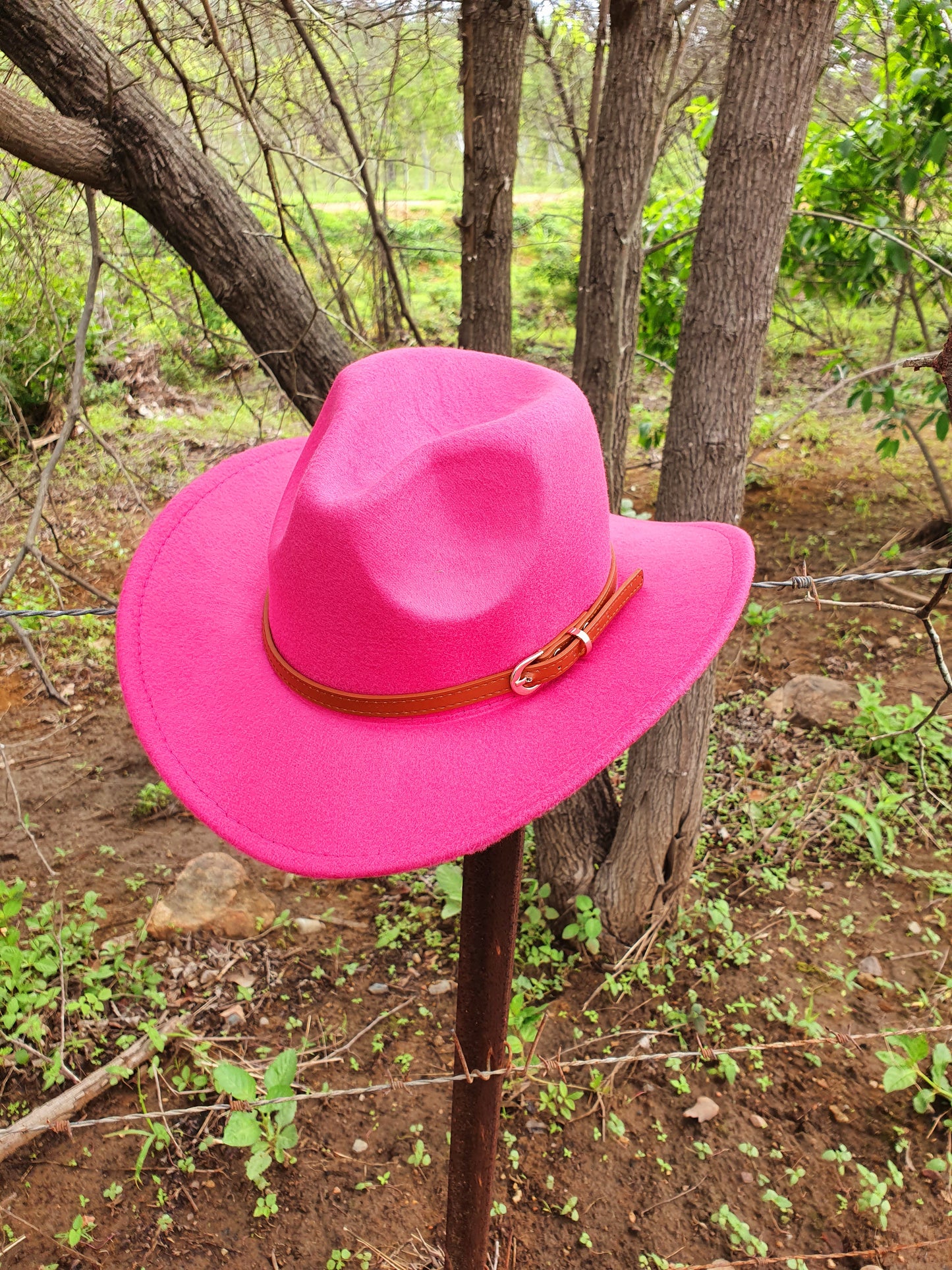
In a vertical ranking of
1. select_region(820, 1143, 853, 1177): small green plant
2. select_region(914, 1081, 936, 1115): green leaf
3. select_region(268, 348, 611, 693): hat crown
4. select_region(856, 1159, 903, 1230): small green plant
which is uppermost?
select_region(268, 348, 611, 693): hat crown

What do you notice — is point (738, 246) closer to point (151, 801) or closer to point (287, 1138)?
point (287, 1138)

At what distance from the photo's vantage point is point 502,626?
1039 mm

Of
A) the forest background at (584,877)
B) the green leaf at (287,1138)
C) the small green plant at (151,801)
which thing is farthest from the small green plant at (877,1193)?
Result: the small green plant at (151,801)

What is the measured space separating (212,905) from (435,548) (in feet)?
7.93

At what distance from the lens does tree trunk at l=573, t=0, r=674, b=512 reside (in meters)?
2.52

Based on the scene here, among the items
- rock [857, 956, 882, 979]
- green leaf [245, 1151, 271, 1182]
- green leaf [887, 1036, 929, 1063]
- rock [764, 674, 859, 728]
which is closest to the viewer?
green leaf [245, 1151, 271, 1182]

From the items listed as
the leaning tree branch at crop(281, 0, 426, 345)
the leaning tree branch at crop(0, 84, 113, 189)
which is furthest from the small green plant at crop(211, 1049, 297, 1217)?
the leaning tree branch at crop(0, 84, 113, 189)

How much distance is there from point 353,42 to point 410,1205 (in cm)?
460

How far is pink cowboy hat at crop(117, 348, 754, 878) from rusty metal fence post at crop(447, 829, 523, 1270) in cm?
18

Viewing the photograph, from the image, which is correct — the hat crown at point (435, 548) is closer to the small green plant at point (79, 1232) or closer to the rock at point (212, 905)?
the small green plant at point (79, 1232)

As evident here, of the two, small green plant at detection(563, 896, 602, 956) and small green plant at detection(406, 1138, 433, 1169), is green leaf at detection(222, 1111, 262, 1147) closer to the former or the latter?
small green plant at detection(406, 1138, 433, 1169)

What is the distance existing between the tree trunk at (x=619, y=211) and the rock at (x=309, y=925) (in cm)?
186

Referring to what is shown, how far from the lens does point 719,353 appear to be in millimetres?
2383

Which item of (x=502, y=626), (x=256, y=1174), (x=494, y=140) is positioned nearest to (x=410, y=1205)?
(x=256, y=1174)
